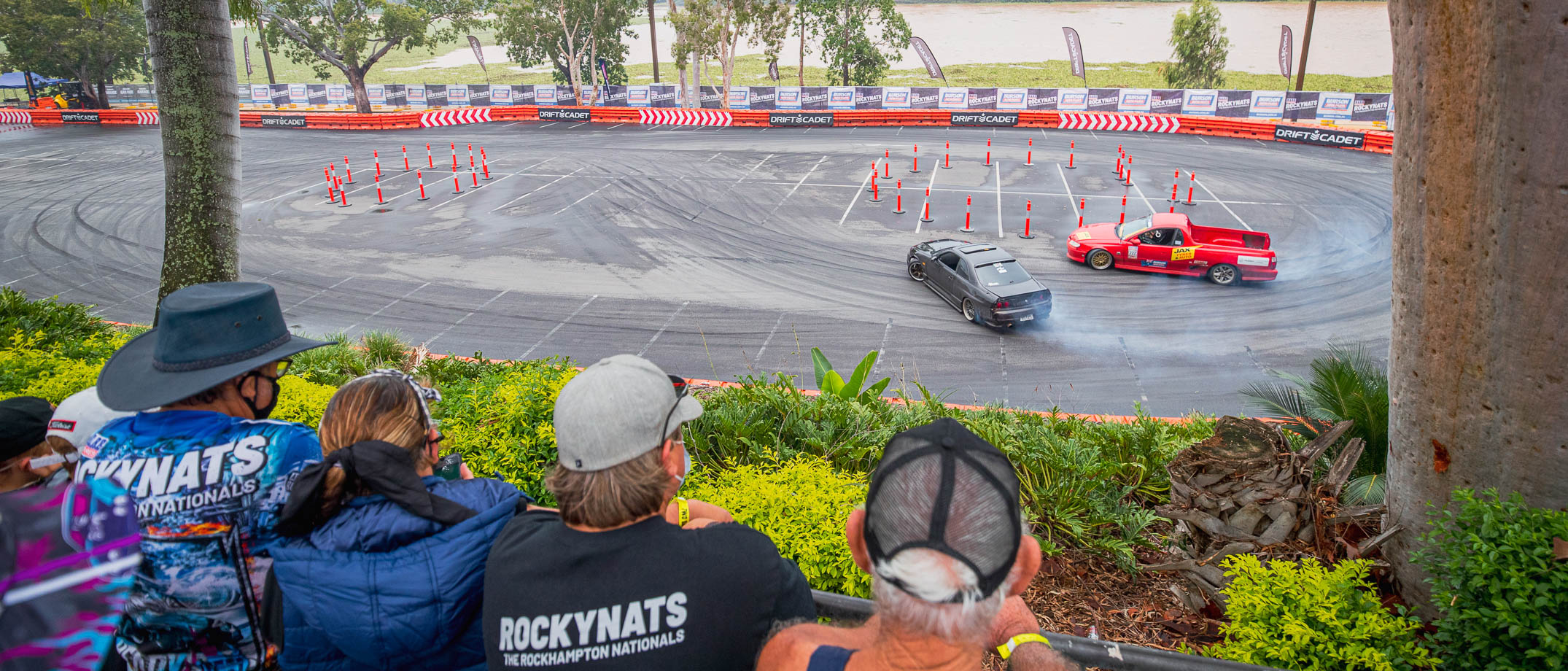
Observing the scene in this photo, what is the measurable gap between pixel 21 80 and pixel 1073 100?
58078 mm

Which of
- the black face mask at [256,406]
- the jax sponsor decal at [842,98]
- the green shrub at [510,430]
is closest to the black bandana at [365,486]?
the black face mask at [256,406]

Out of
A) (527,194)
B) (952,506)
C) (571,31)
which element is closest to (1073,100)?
(527,194)

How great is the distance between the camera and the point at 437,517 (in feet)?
8.21

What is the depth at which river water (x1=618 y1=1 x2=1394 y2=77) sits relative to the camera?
77500 millimetres

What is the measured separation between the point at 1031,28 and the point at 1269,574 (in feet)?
351

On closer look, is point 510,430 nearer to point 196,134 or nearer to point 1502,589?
point 1502,589

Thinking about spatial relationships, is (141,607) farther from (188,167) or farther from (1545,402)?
(188,167)

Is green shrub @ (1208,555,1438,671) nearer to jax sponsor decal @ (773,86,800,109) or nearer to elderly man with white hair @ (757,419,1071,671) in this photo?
elderly man with white hair @ (757,419,1071,671)

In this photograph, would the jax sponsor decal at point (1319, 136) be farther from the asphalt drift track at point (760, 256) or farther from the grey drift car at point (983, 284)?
the grey drift car at point (983, 284)

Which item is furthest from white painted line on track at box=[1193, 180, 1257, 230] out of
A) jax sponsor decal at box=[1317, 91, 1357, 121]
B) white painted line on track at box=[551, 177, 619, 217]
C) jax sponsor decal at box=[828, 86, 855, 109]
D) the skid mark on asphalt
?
jax sponsor decal at box=[828, 86, 855, 109]

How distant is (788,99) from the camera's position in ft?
136

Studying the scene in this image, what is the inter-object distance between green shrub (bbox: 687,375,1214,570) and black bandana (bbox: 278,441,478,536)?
2.46 meters

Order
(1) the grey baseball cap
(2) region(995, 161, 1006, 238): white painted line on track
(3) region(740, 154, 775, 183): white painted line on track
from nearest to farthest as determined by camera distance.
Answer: (1) the grey baseball cap < (2) region(995, 161, 1006, 238): white painted line on track < (3) region(740, 154, 775, 183): white painted line on track

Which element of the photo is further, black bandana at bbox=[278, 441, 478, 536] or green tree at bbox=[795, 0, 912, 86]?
green tree at bbox=[795, 0, 912, 86]
